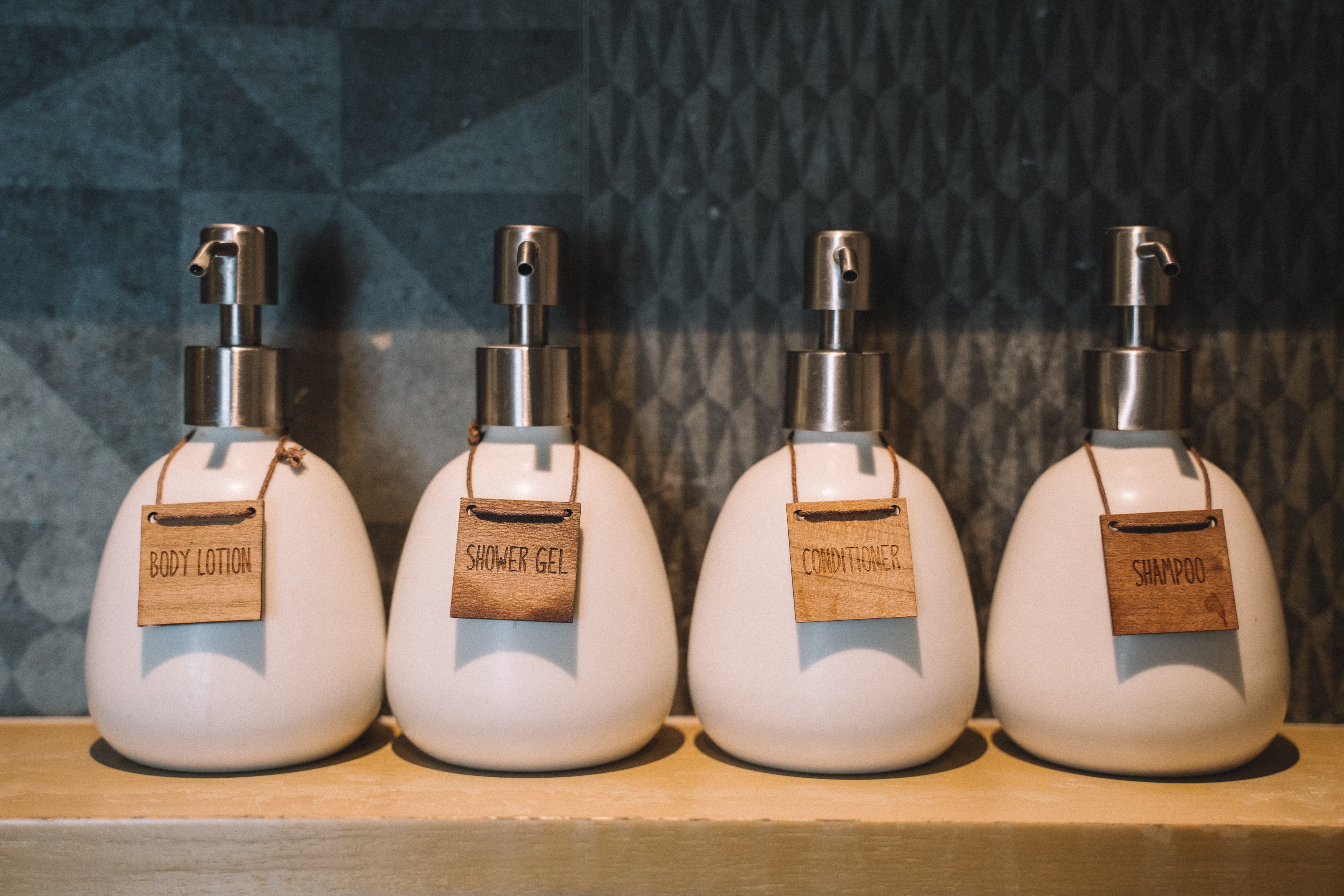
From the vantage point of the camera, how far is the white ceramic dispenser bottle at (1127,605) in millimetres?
539

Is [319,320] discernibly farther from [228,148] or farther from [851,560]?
[851,560]

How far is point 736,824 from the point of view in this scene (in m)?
0.49

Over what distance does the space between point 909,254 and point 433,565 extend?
324mm

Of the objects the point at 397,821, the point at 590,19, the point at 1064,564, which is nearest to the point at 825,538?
the point at 1064,564

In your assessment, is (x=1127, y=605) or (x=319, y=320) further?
(x=319, y=320)

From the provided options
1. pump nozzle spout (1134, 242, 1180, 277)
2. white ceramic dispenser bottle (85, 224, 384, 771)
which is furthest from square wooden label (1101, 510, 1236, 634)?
white ceramic dispenser bottle (85, 224, 384, 771)

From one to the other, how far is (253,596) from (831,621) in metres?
0.27

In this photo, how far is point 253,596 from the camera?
21.5 inches

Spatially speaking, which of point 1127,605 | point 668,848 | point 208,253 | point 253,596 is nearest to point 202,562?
point 253,596

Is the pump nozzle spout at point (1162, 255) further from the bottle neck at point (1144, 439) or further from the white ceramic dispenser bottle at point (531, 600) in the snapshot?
the white ceramic dispenser bottle at point (531, 600)

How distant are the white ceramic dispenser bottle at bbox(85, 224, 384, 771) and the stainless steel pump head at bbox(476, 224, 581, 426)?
10cm

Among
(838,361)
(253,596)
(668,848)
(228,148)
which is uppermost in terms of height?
(228,148)

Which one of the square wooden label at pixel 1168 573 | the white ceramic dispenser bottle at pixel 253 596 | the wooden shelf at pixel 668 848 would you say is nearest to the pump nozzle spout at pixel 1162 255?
the square wooden label at pixel 1168 573

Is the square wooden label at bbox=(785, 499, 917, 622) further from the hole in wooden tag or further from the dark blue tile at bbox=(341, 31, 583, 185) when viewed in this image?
the dark blue tile at bbox=(341, 31, 583, 185)
